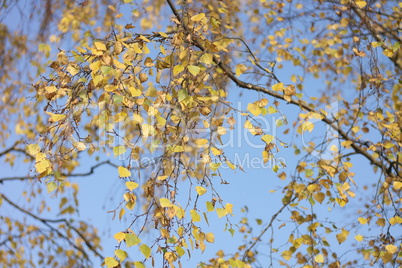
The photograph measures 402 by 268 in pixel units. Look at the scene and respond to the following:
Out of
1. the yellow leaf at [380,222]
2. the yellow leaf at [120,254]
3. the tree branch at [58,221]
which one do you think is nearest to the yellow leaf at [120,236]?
the yellow leaf at [120,254]

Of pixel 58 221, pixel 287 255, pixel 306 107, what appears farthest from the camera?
pixel 58 221

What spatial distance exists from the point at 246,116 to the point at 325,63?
7.16 feet

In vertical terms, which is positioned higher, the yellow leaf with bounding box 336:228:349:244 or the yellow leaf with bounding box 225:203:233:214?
the yellow leaf with bounding box 336:228:349:244

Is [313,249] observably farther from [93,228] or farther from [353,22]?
[93,228]

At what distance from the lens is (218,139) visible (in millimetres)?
1554

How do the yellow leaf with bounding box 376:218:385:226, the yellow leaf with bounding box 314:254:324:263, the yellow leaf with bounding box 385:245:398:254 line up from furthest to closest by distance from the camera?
the yellow leaf with bounding box 376:218:385:226, the yellow leaf with bounding box 314:254:324:263, the yellow leaf with bounding box 385:245:398:254

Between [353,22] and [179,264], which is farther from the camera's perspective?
[353,22]

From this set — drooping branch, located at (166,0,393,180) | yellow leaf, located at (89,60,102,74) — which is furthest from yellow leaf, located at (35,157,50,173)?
drooping branch, located at (166,0,393,180)

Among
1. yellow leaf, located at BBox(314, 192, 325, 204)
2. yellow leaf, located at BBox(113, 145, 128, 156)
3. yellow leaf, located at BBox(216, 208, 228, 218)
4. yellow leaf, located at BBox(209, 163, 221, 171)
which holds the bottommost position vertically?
yellow leaf, located at BBox(216, 208, 228, 218)

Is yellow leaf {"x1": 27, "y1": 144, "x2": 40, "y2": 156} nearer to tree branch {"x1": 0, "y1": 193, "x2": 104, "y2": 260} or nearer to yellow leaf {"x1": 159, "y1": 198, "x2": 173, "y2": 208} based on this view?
yellow leaf {"x1": 159, "y1": 198, "x2": 173, "y2": 208}

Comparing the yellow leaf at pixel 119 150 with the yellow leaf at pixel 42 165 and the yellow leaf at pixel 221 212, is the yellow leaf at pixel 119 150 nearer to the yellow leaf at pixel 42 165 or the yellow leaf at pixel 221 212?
the yellow leaf at pixel 42 165

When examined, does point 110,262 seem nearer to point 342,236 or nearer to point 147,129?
point 147,129

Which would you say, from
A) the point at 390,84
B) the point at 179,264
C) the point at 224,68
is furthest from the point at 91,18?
the point at 179,264

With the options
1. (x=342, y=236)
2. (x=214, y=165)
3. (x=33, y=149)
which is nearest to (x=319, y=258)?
(x=342, y=236)
